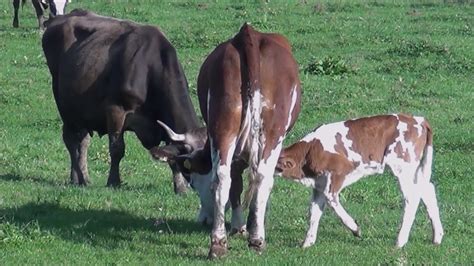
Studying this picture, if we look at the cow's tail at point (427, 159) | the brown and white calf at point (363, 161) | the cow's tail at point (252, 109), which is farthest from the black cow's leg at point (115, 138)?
the cow's tail at point (427, 159)

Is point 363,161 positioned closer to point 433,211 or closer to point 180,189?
point 433,211

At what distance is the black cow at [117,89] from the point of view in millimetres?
14312

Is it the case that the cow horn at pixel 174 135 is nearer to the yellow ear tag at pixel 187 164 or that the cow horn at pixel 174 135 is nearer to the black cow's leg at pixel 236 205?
the yellow ear tag at pixel 187 164

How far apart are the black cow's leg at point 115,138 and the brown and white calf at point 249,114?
3.93m

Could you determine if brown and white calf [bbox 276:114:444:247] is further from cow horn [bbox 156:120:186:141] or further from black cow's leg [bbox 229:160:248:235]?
cow horn [bbox 156:120:186:141]

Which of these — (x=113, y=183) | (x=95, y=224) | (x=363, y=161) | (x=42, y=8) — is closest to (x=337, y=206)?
(x=363, y=161)

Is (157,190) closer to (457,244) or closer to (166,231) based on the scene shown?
(166,231)

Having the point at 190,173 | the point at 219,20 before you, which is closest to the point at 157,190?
the point at 190,173

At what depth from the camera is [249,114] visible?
33.2 feet

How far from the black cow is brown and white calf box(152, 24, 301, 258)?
125 inches

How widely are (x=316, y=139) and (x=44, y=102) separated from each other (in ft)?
33.3

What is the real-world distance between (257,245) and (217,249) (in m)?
0.50

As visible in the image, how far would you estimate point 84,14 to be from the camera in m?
16.9

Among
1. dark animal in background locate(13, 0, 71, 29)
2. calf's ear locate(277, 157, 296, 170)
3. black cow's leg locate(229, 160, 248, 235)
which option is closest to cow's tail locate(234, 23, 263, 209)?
calf's ear locate(277, 157, 296, 170)
